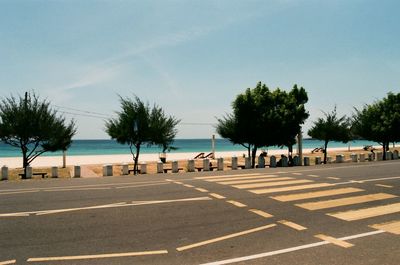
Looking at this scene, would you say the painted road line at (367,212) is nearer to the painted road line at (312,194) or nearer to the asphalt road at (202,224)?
the asphalt road at (202,224)

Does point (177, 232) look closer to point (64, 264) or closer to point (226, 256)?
point (226, 256)

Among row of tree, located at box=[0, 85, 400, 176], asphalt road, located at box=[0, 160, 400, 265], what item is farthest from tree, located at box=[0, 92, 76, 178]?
asphalt road, located at box=[0, 160, 400, 265]

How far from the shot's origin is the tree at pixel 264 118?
82.2ft

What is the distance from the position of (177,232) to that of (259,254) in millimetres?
1958

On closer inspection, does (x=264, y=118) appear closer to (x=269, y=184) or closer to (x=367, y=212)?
(x=269, y=184)

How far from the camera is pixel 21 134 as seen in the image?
2016 cm

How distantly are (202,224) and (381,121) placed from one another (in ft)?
105

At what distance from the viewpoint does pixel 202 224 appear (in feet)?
25.0

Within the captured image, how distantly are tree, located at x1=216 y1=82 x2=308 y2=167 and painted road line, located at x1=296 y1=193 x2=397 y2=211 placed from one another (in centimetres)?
1403

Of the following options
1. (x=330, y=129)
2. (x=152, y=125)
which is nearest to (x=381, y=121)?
(x=330, y=129)

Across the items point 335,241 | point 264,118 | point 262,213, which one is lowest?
point 335,241

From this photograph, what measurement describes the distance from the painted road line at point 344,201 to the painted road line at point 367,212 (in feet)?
2.30

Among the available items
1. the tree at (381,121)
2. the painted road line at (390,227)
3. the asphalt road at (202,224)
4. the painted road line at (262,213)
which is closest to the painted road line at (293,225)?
the asphalt road at (202,224)

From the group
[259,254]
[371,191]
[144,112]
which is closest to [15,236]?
[259,254]
